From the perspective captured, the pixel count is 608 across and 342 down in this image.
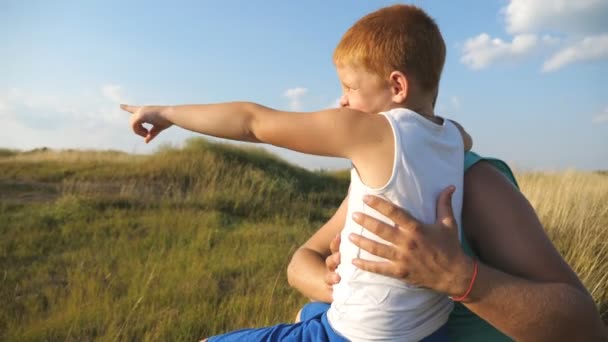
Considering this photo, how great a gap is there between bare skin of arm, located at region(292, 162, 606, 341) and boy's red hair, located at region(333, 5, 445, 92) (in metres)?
0.42

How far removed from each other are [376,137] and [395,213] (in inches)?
8.7

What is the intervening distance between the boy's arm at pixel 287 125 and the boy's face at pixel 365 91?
0.16 m

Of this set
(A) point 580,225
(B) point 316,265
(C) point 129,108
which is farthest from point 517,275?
(A) point 580,225

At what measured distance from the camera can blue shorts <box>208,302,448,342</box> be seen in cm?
149

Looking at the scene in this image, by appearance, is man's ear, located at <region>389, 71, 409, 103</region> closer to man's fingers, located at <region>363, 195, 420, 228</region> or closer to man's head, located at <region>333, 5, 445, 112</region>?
man's head, located at <region>333, 5, 445, 112</region>

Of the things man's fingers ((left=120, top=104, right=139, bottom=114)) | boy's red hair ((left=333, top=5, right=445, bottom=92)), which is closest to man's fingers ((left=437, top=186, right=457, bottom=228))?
boy's red hair ((left=333, top=5, right=445, bottom=92))

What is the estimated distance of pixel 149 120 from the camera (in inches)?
67.1

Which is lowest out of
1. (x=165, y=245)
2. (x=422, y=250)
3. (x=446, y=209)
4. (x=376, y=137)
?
(x=165, y=245)

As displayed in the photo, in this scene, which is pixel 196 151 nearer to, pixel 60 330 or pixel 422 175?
pixel 60 330

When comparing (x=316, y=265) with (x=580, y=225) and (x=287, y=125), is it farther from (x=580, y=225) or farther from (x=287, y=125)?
(x=580, y=225)

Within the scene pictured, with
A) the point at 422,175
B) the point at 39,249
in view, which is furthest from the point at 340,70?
the point at 39,249

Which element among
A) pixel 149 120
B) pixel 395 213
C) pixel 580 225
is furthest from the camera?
pixel 580 225

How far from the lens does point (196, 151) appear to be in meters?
12.6

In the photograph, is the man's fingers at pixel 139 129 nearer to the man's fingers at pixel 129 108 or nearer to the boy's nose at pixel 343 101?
the man's fingers at pixel 129 108
